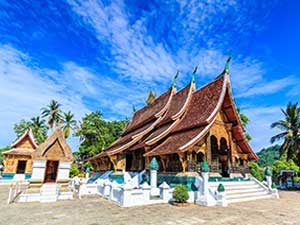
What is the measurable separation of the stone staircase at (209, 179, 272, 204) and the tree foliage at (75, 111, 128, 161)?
20365 mm

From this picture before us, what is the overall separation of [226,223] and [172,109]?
30.0ft

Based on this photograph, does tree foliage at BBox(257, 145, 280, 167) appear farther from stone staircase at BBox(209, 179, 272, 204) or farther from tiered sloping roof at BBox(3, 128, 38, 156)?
tiered sloping roof at BBox(3, 128, 38, 156)

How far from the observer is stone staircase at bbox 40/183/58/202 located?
731 cm

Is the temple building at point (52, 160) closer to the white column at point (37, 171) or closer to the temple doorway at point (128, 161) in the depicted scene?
the white column at point (37, 171)

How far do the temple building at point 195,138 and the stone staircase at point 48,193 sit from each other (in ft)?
13.9

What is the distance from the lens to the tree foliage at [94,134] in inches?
1076

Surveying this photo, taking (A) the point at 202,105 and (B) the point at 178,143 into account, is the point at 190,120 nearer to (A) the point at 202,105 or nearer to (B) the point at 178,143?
(A) the point at 202,105

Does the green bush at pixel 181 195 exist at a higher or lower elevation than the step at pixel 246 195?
higher

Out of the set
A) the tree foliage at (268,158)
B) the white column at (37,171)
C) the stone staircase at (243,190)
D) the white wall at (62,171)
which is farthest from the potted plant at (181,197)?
the tree foliage at (268,158)

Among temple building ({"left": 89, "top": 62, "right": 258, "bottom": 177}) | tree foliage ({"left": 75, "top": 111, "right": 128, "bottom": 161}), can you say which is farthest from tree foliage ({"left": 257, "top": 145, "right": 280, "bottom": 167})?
temple building ({"left": 89, "top": 62, "right": 258, "bottom": 177})

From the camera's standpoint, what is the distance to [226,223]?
183 inches

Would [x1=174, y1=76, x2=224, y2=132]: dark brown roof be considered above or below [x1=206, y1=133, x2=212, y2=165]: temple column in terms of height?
above

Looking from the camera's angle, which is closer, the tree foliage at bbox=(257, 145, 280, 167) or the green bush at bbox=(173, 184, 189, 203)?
the green bush at bbox=(173, 184, 189, 203)

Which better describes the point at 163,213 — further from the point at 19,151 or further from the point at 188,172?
the point at 19,151
